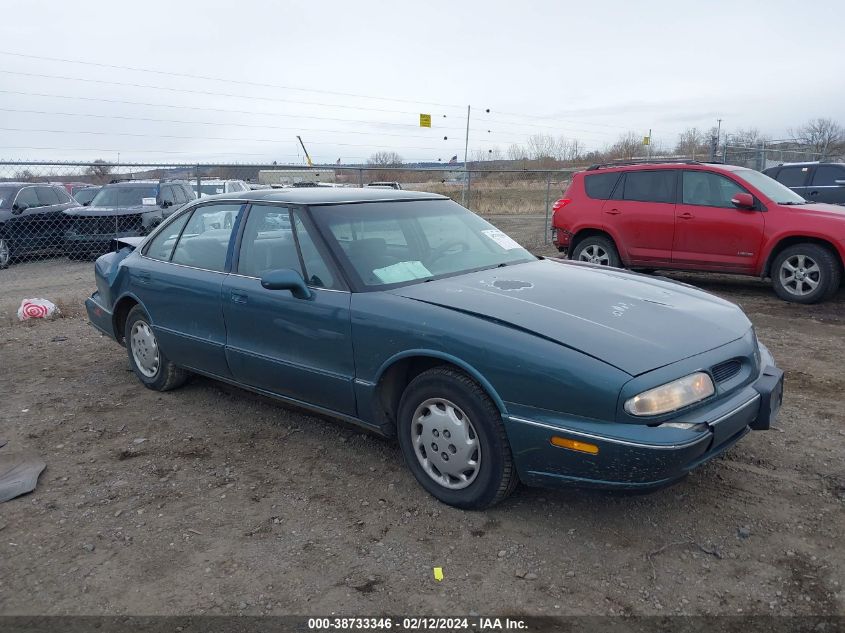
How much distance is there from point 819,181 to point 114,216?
13826 millimetres

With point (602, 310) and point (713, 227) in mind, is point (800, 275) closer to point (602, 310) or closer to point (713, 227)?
point (713, 227)

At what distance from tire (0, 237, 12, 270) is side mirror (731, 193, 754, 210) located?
41.7 feet

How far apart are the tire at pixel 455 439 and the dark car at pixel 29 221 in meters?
12.4

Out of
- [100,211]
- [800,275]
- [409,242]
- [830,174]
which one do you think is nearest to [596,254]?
[800,275]

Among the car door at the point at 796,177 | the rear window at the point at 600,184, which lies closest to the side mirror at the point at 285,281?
the rear window at the point at 600,184

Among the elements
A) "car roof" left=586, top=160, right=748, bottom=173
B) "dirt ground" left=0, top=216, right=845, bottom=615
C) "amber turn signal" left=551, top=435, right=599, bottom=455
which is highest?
"car roof" left=586, top=160, right=748, bottom=173

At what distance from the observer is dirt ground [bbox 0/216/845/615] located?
275 cm

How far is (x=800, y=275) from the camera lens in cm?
799

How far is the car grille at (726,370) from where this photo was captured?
3121mm

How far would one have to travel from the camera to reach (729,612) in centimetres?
259

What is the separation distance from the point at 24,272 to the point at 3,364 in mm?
7201

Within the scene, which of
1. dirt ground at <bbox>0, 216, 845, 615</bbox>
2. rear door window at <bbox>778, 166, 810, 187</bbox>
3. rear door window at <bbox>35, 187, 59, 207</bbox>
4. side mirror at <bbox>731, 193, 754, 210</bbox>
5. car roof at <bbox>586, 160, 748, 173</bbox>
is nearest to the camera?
dirt ground at <bbox>0, 216, 845, 615</bbox>

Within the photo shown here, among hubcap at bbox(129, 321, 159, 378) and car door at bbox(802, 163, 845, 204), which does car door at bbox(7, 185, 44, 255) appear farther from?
car door at bbox(802, 163, 845, 204)

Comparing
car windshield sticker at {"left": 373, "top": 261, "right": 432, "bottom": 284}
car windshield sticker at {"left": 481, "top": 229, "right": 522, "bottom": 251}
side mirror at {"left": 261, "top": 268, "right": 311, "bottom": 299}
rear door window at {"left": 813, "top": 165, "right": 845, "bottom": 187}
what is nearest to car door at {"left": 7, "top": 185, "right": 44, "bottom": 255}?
side mirror at {"left": 261, "top": 268, "right": 311, "bottom": 299}
